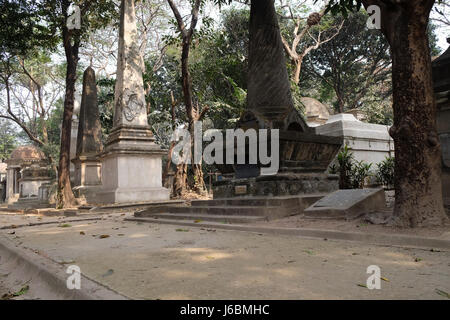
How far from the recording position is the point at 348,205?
555 cm

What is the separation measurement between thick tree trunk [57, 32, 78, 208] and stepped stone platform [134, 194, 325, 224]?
5.68m

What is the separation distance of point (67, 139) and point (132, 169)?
11.4ft

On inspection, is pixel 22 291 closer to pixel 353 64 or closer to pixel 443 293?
pixel 443 293

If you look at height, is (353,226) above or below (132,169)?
below

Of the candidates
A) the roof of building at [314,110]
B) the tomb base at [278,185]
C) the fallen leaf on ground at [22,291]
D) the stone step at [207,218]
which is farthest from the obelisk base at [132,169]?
the roof of building at [314,110]

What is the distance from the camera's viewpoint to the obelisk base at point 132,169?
1098cm

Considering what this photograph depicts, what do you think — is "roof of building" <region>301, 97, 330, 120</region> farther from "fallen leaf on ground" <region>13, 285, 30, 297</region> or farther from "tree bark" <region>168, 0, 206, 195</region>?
"fallen leaf on ground" <region>13, 285, 30, 297</region>

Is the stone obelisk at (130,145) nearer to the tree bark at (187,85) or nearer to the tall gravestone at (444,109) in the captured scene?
the tree bark at (187,85)

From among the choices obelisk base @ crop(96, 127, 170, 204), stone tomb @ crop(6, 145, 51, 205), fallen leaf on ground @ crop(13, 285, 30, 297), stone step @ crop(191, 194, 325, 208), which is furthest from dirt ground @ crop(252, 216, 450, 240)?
stone tomb @ crop(6, 145, 51, 205)

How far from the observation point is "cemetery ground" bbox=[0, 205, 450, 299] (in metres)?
2.37

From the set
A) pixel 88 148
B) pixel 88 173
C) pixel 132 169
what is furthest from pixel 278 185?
pixel 88 148

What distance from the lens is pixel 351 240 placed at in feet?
14.3
